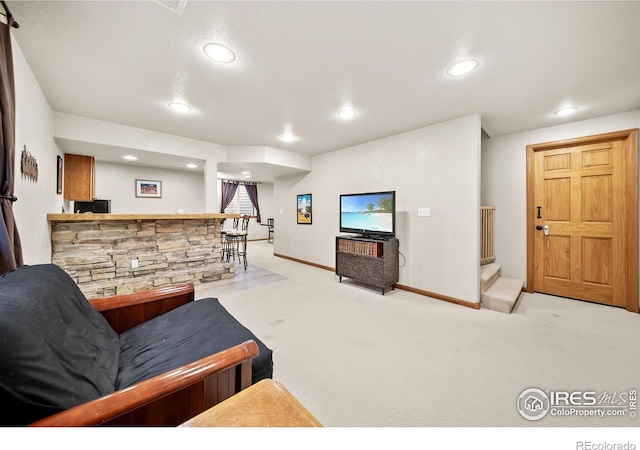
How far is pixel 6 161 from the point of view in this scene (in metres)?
1.44

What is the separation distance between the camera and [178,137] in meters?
3.98

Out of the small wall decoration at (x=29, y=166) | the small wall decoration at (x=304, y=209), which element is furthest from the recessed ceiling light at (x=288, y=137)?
the small wall decoration at (x=29, y=166)

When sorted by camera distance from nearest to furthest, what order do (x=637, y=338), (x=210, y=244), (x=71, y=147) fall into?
(x=637, y=338)
(x=71, y=147)
(x=210, y=244)

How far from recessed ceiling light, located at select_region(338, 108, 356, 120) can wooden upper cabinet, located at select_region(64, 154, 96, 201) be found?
414 centimetres

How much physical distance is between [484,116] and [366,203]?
182 centimetres

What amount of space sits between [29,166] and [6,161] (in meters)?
0.92

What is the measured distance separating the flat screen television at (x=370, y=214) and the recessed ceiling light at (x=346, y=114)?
3.72ft

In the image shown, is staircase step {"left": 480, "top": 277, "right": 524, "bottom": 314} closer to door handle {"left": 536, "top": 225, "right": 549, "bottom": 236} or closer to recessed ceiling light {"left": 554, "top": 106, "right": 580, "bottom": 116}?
door handle {"left": 536, "top": 225, "right": 549, "bottom": 236}

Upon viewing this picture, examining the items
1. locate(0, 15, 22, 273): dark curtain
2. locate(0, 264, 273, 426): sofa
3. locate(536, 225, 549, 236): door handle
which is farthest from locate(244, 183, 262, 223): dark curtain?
locate(536, 225, 549, 236): door handle

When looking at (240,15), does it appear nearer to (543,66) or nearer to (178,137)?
(543,66)

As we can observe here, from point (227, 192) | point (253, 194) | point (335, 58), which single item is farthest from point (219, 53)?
point (253, 194)

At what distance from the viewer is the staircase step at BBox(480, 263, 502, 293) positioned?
3.16 m

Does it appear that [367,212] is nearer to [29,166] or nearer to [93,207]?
[29,166]

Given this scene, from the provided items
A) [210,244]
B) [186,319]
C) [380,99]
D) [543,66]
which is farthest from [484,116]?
[210,244]
